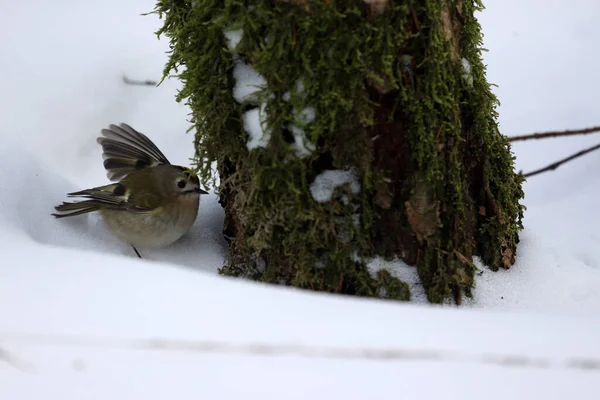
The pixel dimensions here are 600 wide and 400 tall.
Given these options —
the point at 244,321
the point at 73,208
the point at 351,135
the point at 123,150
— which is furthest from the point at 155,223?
the point at 244,321

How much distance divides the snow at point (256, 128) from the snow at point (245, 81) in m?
0.06

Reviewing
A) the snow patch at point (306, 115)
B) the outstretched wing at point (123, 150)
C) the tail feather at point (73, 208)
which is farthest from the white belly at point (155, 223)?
the snow patch at point (306, 115)

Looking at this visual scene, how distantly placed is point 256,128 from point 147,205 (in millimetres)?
1089

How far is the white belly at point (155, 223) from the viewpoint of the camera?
330 centimetres

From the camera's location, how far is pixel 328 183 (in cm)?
261

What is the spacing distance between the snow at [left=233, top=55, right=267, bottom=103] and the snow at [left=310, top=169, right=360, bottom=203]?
413 millimetres

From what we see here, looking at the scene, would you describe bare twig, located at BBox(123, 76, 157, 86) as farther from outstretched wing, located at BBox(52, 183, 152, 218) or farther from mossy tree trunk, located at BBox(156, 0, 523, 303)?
mossy tree trunk, located at BBox(156, 0, 523, 303)

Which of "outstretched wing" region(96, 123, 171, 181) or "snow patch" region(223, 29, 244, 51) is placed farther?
"outstretched wing" region(96, 123, 171, 181)

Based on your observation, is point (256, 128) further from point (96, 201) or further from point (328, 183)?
point (96, 201)

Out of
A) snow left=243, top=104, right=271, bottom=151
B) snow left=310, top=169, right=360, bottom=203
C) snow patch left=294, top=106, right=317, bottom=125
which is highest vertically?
snow patch left=294, top=106, right=317, bottom=125

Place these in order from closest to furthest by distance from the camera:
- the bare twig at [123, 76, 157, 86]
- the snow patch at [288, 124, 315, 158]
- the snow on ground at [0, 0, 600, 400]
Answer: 1. the snow on ground at [0, 0, 600, 400]
2. the snow patch at [288, 124, 315, 158]
3. the bare twig at [123, 76, 157, 86]

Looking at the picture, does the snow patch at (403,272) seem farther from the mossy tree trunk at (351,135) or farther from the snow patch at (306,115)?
the snow patch at (306,115)

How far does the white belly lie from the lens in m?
3.30

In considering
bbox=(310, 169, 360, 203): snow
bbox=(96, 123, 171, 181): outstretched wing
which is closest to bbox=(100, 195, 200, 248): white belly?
bbox=(96, 123, 171, 181): outstretched wing
